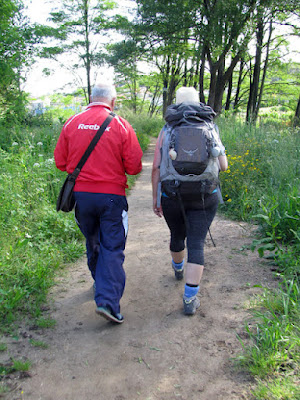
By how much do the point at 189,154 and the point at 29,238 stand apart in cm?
249

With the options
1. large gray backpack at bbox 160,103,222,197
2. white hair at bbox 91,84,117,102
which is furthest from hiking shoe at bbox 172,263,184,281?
white hair at bbox 91,84,117,102

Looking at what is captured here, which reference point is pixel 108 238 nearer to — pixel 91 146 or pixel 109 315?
pixel 109 315

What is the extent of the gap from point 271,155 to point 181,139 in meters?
4.13

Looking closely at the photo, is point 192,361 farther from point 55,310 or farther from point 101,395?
point 55,310

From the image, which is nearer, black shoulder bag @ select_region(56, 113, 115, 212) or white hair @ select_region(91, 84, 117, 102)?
black shoulder bag @ select_region(56, 113, 115, 212)

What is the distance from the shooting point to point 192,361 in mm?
2553

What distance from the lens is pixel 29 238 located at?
437 centimetres

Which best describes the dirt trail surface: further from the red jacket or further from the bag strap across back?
the bag strap across back

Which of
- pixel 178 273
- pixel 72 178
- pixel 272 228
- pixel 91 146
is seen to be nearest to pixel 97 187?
pixel 72 178

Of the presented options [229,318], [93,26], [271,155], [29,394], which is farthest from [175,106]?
[93,26]

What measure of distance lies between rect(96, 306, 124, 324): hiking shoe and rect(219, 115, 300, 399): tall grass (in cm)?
107

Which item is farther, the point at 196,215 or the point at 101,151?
the point at 196,215

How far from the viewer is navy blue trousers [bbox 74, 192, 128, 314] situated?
296 centimetres

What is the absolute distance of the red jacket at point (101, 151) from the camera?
296cm
